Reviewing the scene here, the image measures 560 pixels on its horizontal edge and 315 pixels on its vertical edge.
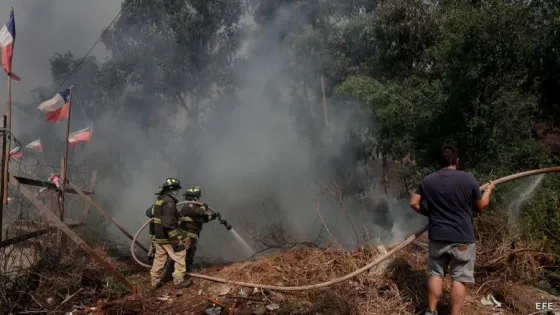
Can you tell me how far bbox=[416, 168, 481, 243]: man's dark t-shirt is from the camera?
3.40 metres

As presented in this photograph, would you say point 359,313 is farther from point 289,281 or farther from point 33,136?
point 33,136

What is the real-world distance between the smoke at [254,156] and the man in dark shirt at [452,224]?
10234 millimetres

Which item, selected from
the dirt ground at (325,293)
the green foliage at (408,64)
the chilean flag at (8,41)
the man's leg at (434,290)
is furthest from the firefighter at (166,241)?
the green foliage at (408,64)

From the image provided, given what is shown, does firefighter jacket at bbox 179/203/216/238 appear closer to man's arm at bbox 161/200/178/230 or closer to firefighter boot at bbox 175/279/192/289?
man's arm at bbox 161/200/178/230

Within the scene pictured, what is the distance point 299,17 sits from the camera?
19.4m

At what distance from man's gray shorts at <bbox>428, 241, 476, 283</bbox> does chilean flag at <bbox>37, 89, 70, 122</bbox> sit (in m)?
6.16

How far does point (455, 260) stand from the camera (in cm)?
345

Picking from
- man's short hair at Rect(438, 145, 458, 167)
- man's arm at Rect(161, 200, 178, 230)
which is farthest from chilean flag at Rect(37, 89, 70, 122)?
man's short hair at Rect(438, 145, 458, 167)

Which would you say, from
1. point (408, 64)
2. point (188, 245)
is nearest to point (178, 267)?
point (188, 245)

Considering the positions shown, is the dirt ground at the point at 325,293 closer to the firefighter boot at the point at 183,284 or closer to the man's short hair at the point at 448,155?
the firefighter boot at the point at 183,284

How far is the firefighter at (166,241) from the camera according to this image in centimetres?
541

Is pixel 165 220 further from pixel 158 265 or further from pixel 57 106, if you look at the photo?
pixel 57 106

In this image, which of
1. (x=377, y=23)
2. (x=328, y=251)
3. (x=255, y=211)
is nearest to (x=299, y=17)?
(x=377, y=23)

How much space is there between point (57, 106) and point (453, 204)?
6352 mm
